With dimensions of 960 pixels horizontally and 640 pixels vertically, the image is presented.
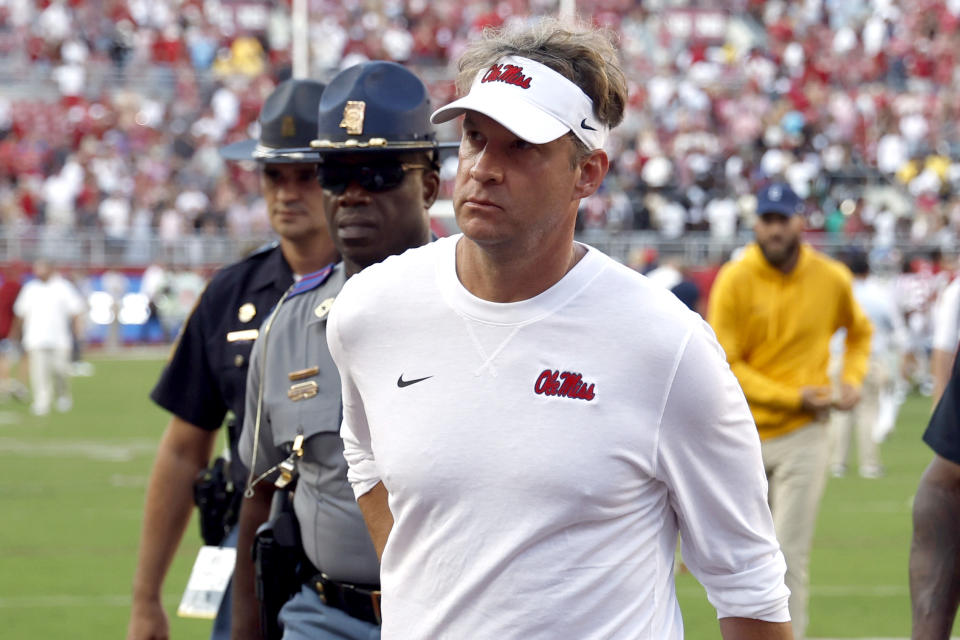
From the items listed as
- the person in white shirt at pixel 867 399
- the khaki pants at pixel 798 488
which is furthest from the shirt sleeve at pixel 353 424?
the person in white shirt at pixel 867 399

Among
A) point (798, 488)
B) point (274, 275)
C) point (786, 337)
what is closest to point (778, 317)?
point (786, 337)

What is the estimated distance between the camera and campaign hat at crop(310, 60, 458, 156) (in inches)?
157

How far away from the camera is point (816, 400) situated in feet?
24.9

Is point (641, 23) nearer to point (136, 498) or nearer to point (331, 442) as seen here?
point (136, 498)

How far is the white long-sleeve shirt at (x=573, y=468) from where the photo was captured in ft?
8.61

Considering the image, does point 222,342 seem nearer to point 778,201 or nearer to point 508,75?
point 508,75

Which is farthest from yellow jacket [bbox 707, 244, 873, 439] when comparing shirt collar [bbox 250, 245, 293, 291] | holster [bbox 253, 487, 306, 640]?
holster [bbox 253, 487, 306, 640]

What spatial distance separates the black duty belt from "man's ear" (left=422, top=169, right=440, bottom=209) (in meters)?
1.02

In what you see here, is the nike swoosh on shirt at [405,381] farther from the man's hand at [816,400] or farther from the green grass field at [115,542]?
the green grass field at [115,542]

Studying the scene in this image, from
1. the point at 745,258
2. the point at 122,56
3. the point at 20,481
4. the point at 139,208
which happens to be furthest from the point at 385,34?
the point at 745,258

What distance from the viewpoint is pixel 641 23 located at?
4056 cm

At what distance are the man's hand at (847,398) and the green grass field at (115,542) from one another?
4.16 ft

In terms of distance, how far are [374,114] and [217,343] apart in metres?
1.03

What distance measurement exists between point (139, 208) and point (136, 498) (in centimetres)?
1899
